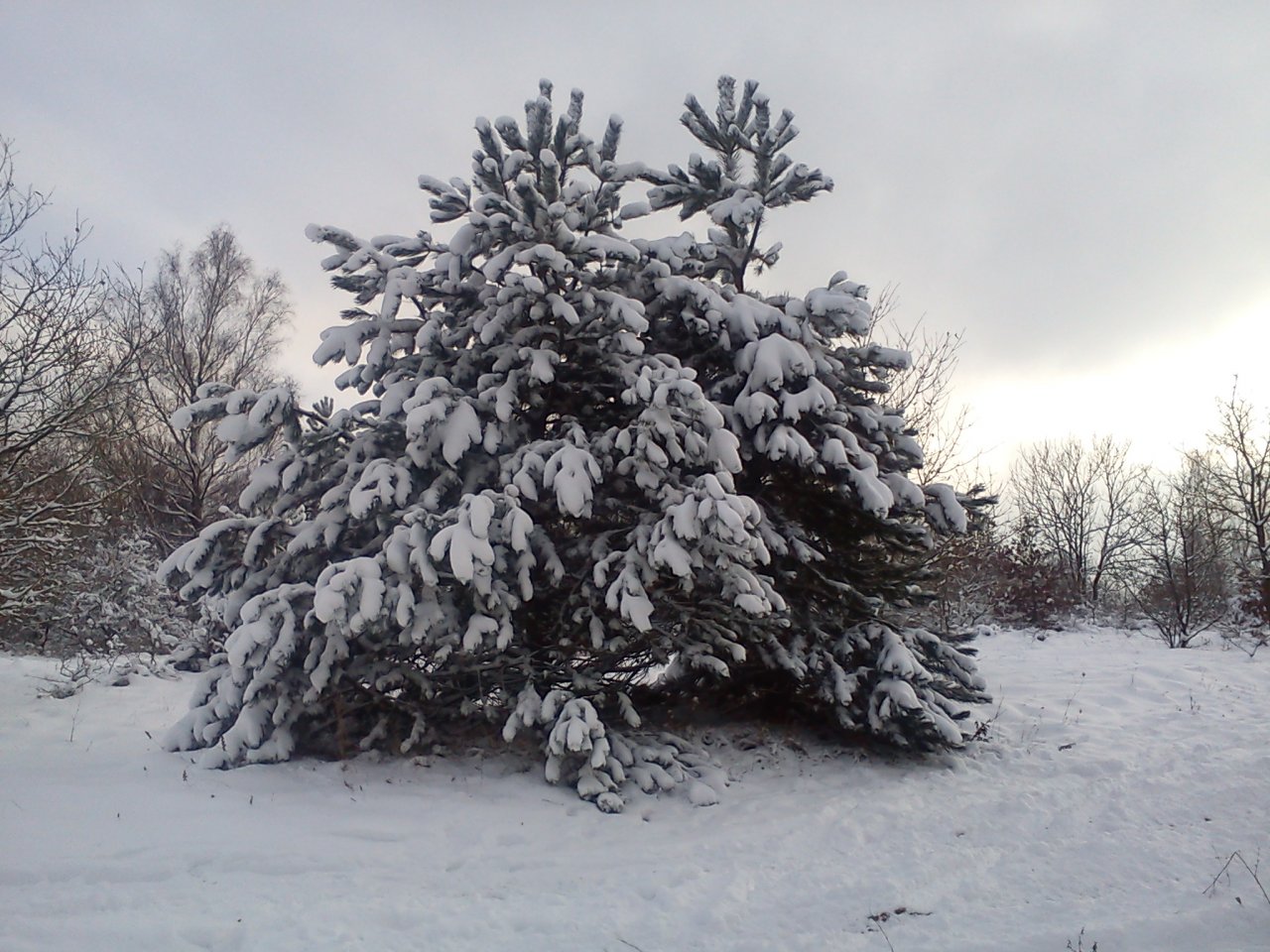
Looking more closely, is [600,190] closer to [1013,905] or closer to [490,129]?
[490,129]

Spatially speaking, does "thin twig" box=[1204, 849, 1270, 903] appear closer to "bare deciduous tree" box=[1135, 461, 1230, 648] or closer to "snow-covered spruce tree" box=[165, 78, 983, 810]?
Answer: "snow-covered spruce tree" box=[165, 78, 983, 810]

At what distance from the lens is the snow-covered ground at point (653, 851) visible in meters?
3.68

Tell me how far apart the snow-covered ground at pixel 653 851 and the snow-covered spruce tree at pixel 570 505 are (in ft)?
1.54

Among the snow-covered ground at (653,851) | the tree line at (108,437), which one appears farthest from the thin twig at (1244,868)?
the tree line at (108,437)

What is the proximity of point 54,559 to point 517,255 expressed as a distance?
8.45m

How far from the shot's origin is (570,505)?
5453 mm

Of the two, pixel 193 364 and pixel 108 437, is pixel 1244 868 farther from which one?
pixel 193 364

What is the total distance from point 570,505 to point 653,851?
7.96 ft

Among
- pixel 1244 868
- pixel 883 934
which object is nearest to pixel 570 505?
pixel 883 934

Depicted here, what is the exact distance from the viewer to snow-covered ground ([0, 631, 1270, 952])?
145 inches

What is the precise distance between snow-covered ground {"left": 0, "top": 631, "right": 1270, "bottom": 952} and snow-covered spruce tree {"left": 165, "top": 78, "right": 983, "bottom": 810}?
470 millimetres

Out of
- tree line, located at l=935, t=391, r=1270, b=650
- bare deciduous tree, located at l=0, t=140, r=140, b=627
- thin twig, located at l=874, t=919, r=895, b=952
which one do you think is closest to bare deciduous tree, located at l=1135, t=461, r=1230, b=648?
tree line, located at l=935, t=391, r=1270, b=650

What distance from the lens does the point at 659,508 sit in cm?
595

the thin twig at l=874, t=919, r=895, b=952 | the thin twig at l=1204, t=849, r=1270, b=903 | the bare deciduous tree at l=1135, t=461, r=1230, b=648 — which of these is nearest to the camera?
the thin twig at l=874, t=919, r=895, b=952
